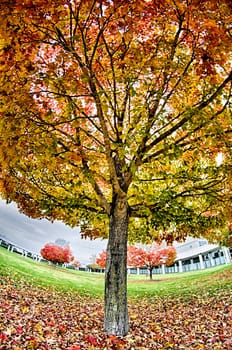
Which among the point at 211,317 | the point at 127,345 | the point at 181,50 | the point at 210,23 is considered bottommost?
the point at 127,345

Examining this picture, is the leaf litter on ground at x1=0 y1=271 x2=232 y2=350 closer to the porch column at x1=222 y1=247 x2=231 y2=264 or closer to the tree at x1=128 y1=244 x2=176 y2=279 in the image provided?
the tree at x1=128 y1=244 x2=176 y2=279

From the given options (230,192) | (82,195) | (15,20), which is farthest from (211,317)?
(15,20)

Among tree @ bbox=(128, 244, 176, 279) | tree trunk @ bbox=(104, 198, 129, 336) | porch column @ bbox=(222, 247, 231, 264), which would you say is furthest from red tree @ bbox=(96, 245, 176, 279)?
tree trunk @ bbox=(104, 198, 129, 336)

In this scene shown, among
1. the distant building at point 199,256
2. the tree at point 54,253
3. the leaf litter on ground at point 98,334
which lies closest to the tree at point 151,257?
the distant building at point 199,256

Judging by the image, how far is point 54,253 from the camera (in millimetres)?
40469

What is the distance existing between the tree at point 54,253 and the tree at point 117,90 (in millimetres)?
35597

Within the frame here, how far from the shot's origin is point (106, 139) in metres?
4.82

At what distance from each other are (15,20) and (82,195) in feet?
15.0

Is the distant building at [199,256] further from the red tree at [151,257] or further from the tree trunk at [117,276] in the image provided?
the tree trunk at [117,276]

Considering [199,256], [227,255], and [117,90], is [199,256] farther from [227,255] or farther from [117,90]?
[117,90]

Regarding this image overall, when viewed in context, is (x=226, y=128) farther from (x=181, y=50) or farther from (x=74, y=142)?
(x=74, y=142)

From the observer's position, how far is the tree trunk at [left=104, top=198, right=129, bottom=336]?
492cm

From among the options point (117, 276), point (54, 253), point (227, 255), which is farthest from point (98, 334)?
point (54, 253)

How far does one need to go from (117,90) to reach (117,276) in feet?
11.8
